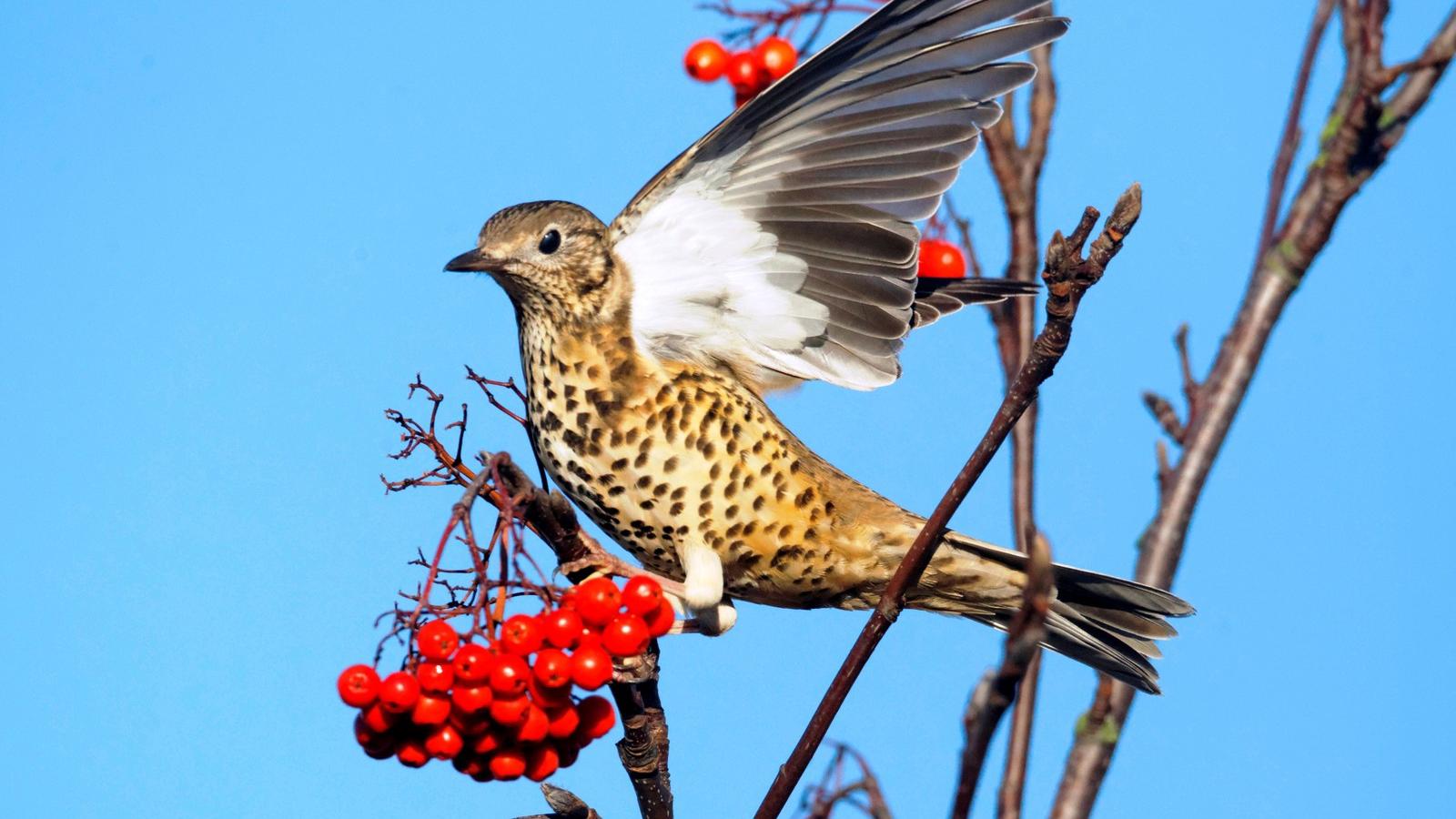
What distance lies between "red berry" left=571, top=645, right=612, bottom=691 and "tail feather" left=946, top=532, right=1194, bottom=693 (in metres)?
1.39

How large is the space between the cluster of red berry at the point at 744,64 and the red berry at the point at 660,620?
1.92 metres

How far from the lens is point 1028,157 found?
3.89 meters

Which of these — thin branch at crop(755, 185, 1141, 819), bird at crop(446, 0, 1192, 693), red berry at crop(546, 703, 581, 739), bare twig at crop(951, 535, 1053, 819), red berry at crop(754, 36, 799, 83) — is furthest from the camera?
red berry at crop(754, 36, 799, 83)

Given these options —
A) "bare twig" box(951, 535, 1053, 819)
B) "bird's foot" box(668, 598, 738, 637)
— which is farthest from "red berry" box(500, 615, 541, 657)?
"bird's foot" box(668, 598, 738, 637)

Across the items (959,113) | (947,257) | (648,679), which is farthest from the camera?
(947,257)

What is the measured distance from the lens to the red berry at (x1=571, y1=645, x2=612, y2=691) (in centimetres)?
227

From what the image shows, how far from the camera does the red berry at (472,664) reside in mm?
2211

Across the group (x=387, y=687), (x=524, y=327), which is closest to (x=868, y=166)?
(x=524, y=327)

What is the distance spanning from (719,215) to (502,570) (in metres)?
1.25

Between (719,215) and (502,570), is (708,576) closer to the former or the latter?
(719,215)

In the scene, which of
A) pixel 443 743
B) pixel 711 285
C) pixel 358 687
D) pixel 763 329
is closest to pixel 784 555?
pixel 763 329

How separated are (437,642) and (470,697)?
0.10 meters

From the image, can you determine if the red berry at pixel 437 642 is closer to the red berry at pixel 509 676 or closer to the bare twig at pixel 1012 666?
the red berry at pixel 509 676

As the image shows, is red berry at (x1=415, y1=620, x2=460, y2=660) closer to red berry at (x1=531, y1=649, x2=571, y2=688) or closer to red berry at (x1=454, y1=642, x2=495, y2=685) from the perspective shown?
red berry at (x1=454, y1=642, x2=495, y2=685)
